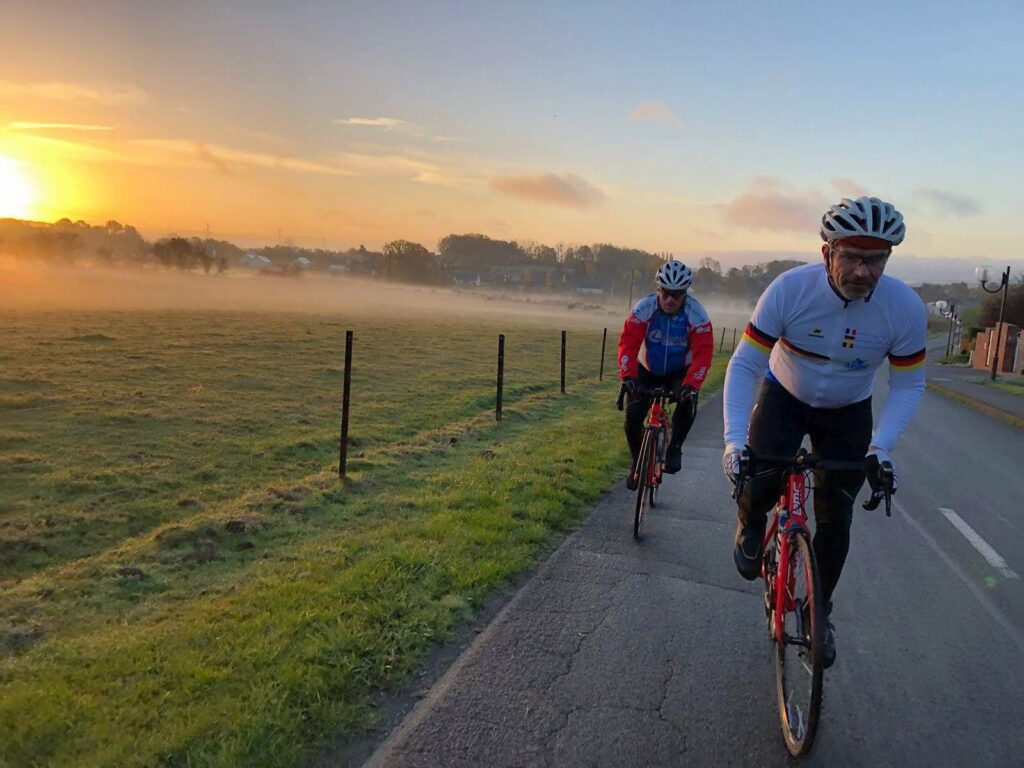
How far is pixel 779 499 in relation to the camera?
365 cm

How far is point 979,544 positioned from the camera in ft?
20.7

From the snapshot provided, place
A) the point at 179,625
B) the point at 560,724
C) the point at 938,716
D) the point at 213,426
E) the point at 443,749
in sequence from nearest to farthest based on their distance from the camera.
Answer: the point at 443,749 < the point at 560,724 < the point at 938,716 < the point at 179,625 < the point at 213,426

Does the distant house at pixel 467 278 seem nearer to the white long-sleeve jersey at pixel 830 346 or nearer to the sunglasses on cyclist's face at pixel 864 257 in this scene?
the white long-sleeve jersey at pixel 830 346

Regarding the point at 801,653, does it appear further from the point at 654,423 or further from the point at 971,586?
the point at 654,423

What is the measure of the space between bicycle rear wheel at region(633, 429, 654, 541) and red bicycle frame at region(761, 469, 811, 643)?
243 cm

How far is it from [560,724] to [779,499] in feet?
5.09

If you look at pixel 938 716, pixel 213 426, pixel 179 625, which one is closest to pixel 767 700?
pixel 938 716

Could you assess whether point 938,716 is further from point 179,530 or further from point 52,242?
point 52,242

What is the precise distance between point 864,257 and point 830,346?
0.47 meters

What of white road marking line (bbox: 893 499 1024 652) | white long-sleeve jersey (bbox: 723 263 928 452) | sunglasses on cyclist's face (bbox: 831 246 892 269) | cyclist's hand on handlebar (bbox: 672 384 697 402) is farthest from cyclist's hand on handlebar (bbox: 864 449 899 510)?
cyclist's hand on handlebar (bbox: 672 384 697 402)

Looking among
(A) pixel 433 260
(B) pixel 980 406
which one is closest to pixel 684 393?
(B) pixel 980 406

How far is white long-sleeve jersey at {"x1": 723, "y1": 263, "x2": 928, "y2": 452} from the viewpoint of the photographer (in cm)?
338

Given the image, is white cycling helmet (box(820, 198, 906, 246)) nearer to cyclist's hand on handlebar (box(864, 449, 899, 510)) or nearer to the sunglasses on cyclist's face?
the sunglasses on cyclist's face

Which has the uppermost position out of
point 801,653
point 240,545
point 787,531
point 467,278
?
point 467,278
